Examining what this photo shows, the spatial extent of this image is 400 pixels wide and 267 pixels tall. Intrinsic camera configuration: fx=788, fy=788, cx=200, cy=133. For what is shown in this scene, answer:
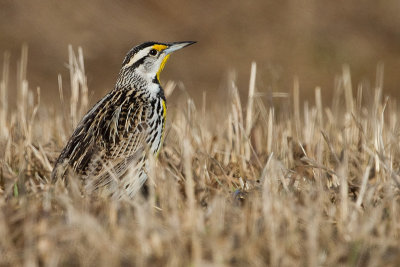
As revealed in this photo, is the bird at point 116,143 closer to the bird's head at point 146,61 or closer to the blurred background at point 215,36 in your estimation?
the bird's head at point 146,61

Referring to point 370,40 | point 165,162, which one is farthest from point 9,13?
point 165,162

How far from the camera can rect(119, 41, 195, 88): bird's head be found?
448cm

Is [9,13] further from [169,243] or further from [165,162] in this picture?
[169,243]

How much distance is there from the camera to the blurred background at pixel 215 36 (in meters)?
13.2

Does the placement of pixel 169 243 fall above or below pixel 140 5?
below

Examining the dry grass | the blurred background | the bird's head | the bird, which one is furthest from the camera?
the blurred background

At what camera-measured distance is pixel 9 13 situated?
1471cm

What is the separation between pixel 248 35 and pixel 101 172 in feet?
37.3

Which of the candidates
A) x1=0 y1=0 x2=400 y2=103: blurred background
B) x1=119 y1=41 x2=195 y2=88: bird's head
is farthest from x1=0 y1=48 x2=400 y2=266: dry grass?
x1=0 y1=0 x2=400 y2=103: blurred background

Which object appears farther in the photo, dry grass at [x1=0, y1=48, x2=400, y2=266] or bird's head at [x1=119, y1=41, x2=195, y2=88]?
bird's head at [x1=119, y1=41, x2=195, y2=88]

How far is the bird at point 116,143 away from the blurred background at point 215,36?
8268 millimetres

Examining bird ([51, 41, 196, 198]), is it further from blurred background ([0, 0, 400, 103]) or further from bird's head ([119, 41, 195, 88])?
blurred background ([0, 0, 400, 103])

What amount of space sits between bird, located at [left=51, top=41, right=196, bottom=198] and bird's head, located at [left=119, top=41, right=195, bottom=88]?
19 cm

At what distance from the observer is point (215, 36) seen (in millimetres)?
14789
